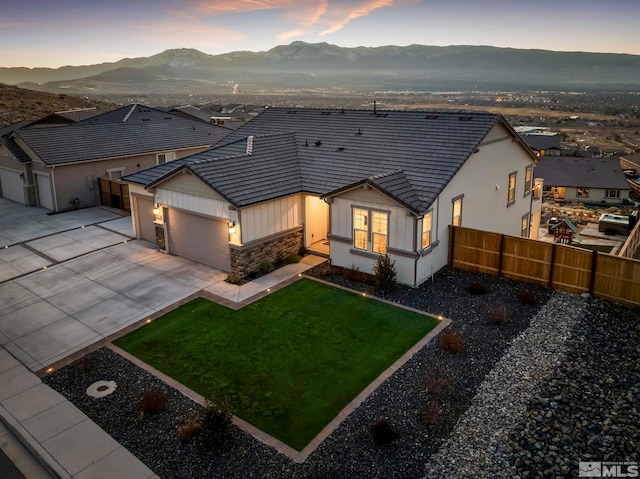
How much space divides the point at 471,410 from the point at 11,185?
31421mm

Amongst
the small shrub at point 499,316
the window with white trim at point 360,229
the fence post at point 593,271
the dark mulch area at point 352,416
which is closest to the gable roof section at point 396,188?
the window with white trim at point 360,229

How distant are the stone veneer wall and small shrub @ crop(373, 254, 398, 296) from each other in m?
4.29

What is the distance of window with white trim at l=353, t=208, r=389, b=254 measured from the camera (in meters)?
16.9

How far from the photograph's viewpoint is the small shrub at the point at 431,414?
32.0 ft

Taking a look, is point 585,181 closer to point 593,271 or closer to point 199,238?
point 593,271

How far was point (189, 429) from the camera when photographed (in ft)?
31.4

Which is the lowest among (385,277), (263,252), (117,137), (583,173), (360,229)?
(583,173)

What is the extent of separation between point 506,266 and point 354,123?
1026 cm

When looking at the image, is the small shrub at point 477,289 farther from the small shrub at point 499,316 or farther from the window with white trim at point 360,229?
the window with white trim at point 360,229

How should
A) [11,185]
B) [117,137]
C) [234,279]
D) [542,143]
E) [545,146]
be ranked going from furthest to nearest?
[542,143] → [545,146] → [117,137] → [11,185] → [234,279]

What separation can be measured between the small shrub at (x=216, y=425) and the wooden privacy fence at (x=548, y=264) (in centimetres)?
1147

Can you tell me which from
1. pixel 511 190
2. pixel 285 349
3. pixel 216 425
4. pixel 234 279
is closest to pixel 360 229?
pixel 234 279

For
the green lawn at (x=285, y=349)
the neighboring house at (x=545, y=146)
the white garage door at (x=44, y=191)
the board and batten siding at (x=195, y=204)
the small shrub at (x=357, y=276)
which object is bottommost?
the neighboring house at (x=545, y=146)

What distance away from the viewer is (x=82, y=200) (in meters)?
28.6
